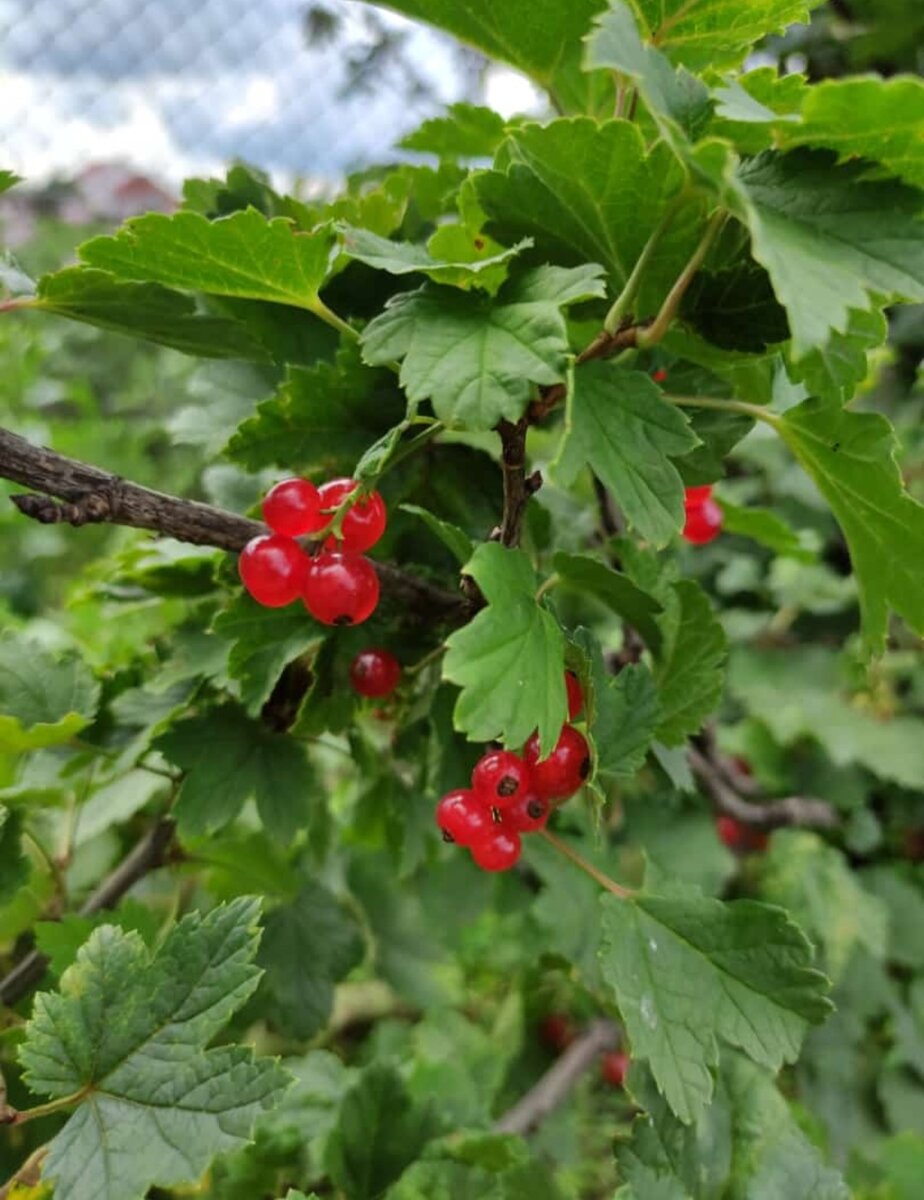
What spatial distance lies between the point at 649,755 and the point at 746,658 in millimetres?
1070

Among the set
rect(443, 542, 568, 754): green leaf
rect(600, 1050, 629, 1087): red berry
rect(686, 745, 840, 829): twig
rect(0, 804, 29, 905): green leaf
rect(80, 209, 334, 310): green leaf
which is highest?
rect(80, 209, 334, 310): green leaf

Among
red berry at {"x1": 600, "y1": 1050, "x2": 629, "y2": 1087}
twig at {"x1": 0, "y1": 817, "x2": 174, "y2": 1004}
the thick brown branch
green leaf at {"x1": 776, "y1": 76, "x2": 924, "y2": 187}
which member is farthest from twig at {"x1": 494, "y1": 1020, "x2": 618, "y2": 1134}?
green leaf at {"x1": 776, "y1": 76, "x2": 924, "y2": 187}

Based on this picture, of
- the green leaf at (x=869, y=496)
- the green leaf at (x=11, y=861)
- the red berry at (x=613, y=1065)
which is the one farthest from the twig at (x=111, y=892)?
the red berry at (x=613, y=1065)

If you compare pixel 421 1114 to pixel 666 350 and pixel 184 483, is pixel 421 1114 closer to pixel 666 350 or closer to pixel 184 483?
pixel 666 350

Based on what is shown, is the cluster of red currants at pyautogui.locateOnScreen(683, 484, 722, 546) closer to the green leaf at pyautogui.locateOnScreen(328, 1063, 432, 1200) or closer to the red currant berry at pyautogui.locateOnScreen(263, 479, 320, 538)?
the red currant berry at pyautogui.locateOnScreen(263, 479, 320, 538)

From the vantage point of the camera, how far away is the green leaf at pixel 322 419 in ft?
1.95

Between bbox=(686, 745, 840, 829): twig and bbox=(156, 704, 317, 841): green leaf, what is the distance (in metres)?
0.53

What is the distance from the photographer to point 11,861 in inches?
25.5

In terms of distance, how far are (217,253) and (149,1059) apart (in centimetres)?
41

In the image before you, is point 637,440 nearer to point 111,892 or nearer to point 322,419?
point 322,419

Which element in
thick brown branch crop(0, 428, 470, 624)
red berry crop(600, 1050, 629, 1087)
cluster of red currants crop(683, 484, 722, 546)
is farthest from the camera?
red berry crop(600, 1050, 629, 1087)

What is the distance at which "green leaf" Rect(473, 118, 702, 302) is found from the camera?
49 cm

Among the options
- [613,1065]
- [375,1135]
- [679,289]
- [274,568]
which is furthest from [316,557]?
[613,1065]

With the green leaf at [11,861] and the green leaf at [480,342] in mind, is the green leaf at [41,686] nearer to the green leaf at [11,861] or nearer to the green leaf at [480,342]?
the green leaf at [11,861]
